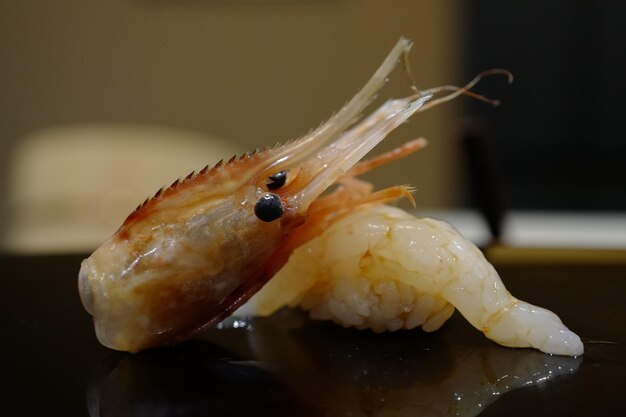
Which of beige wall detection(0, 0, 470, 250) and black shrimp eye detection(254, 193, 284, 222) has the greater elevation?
black shrimp eye detection(254, 193, 284, 222)

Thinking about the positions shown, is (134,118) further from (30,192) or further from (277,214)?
(277,214)

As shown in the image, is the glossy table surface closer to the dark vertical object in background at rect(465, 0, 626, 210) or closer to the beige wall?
the beige wall

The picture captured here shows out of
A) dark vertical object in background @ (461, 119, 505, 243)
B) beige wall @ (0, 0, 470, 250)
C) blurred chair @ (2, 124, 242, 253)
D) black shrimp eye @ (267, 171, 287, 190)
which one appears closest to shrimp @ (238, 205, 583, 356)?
black shrimp eye @ (267, 171, 287, 190)

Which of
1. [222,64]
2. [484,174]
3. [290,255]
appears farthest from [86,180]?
[290,255]

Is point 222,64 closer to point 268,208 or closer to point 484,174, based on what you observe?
point 484,174

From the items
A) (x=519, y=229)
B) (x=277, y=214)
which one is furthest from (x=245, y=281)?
(x=519, y=229)

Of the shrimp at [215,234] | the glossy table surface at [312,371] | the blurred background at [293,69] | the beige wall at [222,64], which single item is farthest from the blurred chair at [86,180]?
the shrimp at [215,234]

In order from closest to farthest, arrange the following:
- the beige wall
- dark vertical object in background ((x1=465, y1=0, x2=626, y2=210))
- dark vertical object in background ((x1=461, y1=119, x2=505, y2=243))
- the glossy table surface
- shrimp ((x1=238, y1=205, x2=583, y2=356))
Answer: the glossy table surface → shrimp ((x1=238, y1=205, x2=583, y2=356)) → dark vertical object in background ((x1=461, y1=119, x2=505, y2=243)) → the beige wall → dark vertical object in background ((x1=465, y1=0, x2=626, y2=210))

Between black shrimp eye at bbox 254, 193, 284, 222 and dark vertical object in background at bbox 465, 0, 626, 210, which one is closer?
black shrimp eye at bbox 254, 193, 284, 222

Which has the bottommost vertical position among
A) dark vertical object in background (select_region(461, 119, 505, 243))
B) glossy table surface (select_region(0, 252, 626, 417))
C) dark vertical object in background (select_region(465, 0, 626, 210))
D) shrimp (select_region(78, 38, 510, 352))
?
dark vertical object in background (select_region(465, 0, 626, 210))
